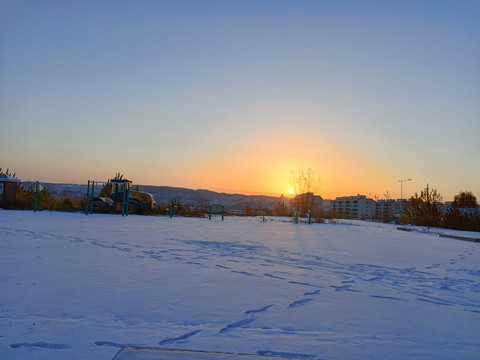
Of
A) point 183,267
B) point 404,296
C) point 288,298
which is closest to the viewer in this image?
point 288,298

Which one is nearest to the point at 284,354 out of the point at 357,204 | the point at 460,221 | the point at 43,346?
the point at 43,346

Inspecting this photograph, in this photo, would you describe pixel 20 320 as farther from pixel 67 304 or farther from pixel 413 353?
pixel 413 353

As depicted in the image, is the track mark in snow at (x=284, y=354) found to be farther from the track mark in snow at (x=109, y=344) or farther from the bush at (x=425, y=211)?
the bush at (x=425, y=211)

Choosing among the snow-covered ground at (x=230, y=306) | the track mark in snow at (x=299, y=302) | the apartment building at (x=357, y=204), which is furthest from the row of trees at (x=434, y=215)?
the apartment building at (x=357, y=204)

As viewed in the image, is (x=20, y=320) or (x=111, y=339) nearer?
(x=111, y=339)

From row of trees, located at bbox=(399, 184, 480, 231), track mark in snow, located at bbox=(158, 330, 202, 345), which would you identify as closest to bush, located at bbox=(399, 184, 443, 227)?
row of trees, located at bbox=(399, 184, 480, 231)

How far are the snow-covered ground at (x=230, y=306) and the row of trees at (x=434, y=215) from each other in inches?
644

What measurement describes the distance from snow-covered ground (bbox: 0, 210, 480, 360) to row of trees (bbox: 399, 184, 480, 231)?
53.7 ft

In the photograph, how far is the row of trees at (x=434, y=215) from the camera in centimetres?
→ 1936

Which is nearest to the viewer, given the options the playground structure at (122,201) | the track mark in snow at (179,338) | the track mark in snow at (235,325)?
the track mark in snow at (179,338)

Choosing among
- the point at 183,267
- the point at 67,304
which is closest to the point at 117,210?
the point at 183,267

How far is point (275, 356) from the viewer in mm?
2020

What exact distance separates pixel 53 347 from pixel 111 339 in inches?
14.1

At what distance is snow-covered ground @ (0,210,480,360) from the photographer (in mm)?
2277
